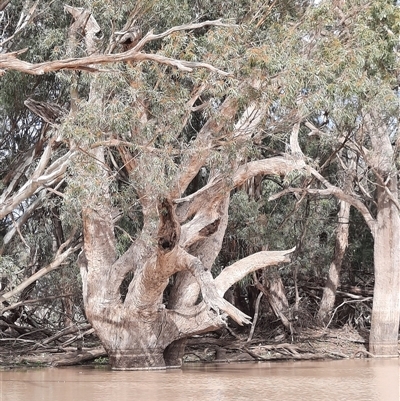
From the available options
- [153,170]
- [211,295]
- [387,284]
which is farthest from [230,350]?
[153,170]

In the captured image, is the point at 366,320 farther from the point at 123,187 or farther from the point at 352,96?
the point at 123,187

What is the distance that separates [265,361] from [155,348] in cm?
331

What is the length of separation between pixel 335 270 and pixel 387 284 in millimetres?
1996

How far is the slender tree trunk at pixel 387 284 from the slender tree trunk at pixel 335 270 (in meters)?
1.84

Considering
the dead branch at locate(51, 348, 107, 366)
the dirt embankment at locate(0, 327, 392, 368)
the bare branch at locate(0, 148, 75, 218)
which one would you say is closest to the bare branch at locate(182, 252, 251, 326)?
the bare branch at locate(0, 148, 75, 218)

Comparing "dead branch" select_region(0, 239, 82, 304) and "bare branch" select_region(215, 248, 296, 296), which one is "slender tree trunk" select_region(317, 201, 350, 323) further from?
"dead branch" select_region(0, 239, 82, 304)

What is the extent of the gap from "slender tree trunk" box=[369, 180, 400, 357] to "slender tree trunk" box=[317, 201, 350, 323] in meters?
1.84

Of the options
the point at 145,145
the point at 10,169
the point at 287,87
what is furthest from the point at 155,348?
the point at 10,169

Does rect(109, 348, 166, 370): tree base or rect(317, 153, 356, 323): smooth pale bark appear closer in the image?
rect(109, 348, 166, 370): tree base

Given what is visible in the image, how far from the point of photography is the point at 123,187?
1430cm

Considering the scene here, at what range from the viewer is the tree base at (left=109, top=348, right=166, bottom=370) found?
14.1 m

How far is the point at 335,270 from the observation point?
19391 mm

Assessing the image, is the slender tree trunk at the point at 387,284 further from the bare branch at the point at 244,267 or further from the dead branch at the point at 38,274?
the dead branch at the point at 38,274

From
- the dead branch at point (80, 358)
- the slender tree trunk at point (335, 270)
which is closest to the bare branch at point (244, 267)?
the dead branch at point (80, 358)
